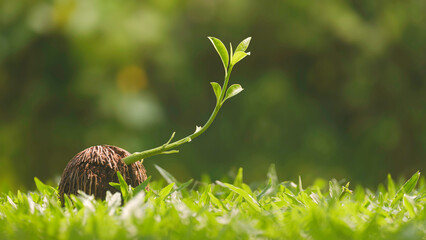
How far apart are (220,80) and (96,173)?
2.33 metres

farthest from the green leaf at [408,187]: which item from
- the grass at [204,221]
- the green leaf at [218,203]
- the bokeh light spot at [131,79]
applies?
the bokeh light spot at [131,79]

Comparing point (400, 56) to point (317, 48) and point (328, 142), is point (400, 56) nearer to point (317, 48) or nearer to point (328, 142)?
point (317, 48)

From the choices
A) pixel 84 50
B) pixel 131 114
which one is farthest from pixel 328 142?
pixel 84 50

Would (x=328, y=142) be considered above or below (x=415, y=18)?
below

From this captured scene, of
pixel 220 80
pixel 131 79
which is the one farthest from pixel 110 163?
pixel 220 80

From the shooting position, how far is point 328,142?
301 cm

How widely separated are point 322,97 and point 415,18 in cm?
74

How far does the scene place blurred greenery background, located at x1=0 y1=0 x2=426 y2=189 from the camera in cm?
289

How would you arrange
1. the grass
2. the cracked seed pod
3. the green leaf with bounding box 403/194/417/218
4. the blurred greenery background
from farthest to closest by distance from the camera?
the blurred greenery background → the cracked seed pod → the green leaf with bounding box 403/194/417/218 → the grass

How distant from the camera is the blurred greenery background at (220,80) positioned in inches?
114

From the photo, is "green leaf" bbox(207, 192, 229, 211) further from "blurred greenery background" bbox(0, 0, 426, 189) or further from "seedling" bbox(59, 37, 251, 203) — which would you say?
"blurred greenery background" bbox(0, 0, 426, 189)

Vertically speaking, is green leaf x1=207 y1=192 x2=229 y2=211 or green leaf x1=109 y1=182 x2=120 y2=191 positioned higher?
green leaf x1=109 y1=182 x2=120 y2=191

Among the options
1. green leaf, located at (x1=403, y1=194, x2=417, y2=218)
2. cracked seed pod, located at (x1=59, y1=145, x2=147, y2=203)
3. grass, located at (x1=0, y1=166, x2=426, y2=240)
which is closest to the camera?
grass, located at (x1=0, y1=166, x2=426, y2=240)

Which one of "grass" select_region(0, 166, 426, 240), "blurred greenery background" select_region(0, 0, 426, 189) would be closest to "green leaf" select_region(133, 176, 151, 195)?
"grass" select_region(0, 166, 426, 240)
